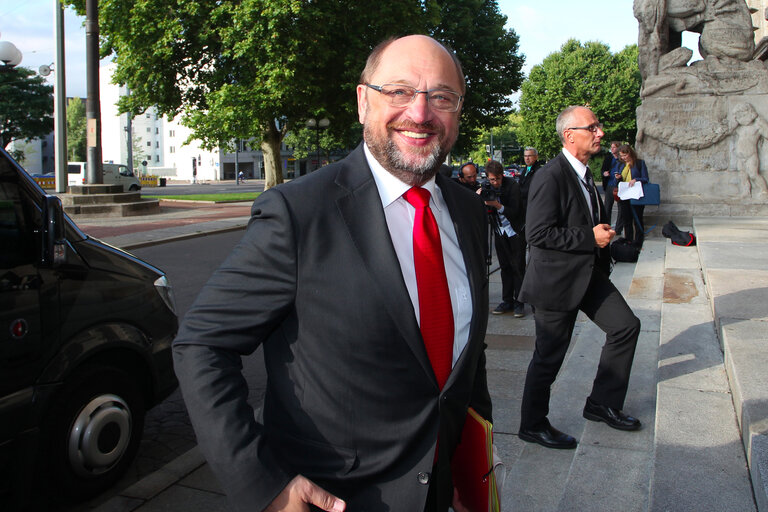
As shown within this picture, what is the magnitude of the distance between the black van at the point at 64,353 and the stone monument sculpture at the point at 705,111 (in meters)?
11.8

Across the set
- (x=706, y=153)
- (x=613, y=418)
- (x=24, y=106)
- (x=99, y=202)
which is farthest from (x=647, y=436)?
(x=24, y=106)

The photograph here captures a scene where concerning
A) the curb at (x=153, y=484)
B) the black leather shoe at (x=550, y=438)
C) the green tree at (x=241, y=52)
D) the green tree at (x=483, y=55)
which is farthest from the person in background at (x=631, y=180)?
the green tree at (x=483, y=55)

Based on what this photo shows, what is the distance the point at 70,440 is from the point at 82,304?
696mm

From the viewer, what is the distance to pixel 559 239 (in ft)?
12.7

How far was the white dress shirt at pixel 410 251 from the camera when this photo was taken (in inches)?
63.1

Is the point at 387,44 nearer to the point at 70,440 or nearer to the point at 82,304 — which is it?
the point at 82,304

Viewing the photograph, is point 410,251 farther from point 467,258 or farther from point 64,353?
point 64,353

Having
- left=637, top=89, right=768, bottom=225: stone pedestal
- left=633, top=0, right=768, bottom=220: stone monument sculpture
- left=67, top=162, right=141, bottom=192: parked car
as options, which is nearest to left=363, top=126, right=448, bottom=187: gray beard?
left=637, top=89, right=768, bottom=225: stone pedestal

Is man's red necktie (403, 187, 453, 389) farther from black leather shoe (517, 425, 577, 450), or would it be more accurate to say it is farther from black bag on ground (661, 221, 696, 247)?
black bag on ground (661, 221, 696, 247)

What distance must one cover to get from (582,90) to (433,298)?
59.7 m

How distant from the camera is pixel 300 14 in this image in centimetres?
2233

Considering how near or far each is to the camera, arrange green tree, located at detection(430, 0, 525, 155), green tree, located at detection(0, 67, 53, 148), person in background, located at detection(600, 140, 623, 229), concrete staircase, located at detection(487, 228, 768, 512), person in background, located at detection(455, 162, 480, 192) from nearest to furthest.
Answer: concrete staircase, located at detection(487, 228, 768, 512), person in background, located at detection(455, 162, 480, 192), person in background, located at detection(600, 140, 623, 229), green tree, located at detection(430, 0, 525, 155), green tree, located at detection(0, 67, 53, 148)

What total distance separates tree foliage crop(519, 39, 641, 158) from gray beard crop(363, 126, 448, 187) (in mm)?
56407

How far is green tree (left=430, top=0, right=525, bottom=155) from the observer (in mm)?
34812
